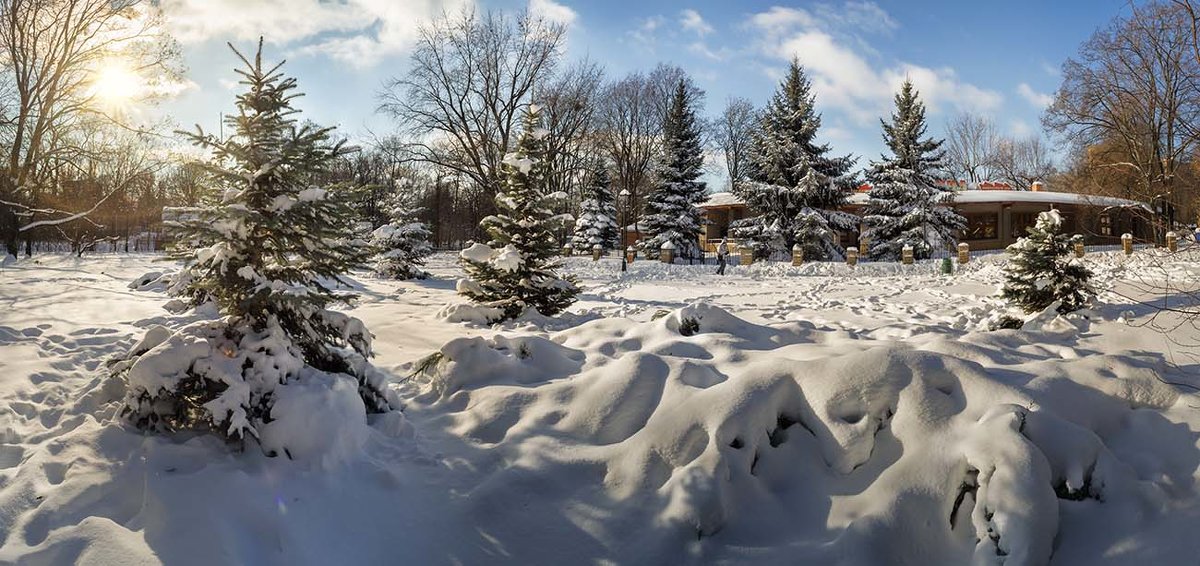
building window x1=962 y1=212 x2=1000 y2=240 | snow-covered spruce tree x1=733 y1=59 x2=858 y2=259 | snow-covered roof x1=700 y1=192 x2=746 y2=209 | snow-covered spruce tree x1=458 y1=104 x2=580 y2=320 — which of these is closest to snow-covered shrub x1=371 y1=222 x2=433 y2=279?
snow-covered spruce tree x1=458 y1=104 x2=580 y2=320

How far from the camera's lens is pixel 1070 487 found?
3.03 m

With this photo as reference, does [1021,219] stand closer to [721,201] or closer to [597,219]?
[721,201]

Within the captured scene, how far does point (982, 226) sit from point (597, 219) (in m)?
24.1

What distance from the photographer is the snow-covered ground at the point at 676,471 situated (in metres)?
2.89

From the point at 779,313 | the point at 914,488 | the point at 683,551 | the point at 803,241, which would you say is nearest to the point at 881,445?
the point at 914,488

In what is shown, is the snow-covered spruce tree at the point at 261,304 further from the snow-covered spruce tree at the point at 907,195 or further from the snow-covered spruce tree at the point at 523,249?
the snow-covered spruce tree at the point at 907,195

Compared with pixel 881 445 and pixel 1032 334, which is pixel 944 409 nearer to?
pixel 881 445

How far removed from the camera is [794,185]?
28.5 meters

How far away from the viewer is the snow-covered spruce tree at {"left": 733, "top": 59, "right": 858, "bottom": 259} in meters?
27.6

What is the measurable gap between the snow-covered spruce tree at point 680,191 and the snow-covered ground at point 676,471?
26218mm

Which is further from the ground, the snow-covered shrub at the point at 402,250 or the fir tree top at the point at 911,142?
the fir tree top at the point at 911,142

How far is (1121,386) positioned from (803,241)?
2452cm

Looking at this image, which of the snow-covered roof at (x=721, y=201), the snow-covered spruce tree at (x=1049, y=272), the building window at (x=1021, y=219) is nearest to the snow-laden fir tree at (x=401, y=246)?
the snow-covered spruce tree at (x=1049, y=272)

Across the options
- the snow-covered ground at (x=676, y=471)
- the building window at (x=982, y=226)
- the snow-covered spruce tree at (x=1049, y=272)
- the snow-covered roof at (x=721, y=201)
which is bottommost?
the snow-covered ground at (x=676, y=471)
